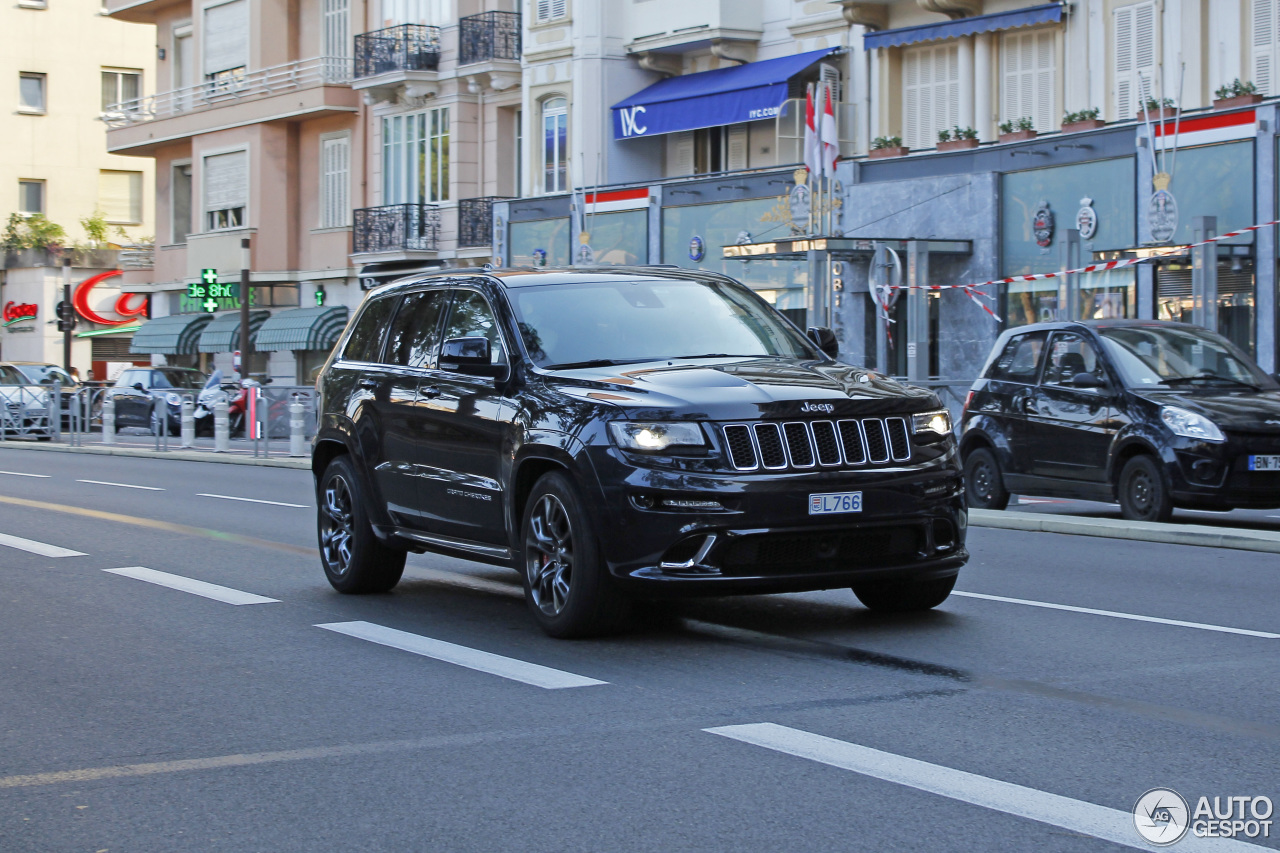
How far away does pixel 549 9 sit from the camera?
3778 cm

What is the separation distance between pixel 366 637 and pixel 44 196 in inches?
2546

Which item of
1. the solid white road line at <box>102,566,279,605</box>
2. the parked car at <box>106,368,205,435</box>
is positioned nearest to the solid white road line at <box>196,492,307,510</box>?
the solid white road line at <box>102,566,279,605</box>

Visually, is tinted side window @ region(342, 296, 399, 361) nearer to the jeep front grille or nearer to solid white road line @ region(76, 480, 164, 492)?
the jeep front grille

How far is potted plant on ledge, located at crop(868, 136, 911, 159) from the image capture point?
1181 inches

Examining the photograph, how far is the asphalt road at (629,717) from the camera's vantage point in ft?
16.3

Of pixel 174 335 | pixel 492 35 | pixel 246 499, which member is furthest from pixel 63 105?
pixel 246 499

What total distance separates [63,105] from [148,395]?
1486 inches

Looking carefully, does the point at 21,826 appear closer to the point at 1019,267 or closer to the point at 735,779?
the point at 735,779

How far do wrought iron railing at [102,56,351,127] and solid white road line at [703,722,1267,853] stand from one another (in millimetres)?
40465

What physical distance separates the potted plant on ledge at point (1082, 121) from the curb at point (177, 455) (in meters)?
12.6

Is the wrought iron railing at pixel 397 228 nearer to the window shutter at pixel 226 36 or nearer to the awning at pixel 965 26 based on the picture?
the window shutter at pixel 226 36

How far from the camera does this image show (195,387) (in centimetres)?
4009

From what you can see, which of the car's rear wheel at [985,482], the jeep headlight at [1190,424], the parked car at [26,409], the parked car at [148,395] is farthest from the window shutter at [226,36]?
the jeep headlight at [1190,424]

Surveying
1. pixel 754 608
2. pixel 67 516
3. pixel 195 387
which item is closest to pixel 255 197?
pixel 195 387
